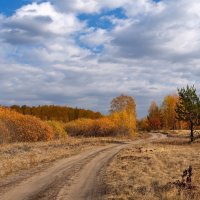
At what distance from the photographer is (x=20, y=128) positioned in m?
55.5

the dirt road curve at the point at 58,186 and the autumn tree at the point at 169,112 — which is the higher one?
the autumn tree at the point at 169,112

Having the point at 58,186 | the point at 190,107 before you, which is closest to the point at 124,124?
→ the point at 190,107

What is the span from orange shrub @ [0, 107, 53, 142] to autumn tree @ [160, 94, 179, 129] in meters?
68.6

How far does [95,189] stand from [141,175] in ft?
12.6

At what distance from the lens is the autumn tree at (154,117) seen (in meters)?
127

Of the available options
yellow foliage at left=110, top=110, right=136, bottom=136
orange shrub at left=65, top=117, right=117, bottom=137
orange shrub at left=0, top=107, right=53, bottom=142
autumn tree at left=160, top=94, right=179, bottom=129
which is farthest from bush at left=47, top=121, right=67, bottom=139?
autumn tree at left=160, top=94, right=179, bottom=129

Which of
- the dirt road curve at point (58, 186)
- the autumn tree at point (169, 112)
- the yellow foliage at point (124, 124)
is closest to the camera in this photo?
the dirt road curve at point (58, 186)

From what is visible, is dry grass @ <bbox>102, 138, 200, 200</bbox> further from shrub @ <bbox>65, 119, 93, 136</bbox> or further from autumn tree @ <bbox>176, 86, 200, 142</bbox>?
shrub @ <bbox>65, 119, 93, 136</bbox>

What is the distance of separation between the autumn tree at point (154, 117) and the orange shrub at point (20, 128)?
238ft

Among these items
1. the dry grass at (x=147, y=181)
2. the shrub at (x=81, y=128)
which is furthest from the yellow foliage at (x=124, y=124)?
the dry grass at (x=147, y=181)

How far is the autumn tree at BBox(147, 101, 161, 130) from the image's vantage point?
12734cm

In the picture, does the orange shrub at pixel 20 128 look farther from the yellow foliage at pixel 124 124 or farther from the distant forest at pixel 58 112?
the distant forest at pixel 58 112

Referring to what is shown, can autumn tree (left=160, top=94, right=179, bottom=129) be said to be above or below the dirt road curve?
above

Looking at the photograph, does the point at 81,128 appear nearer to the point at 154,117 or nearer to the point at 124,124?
the point at 124,124
